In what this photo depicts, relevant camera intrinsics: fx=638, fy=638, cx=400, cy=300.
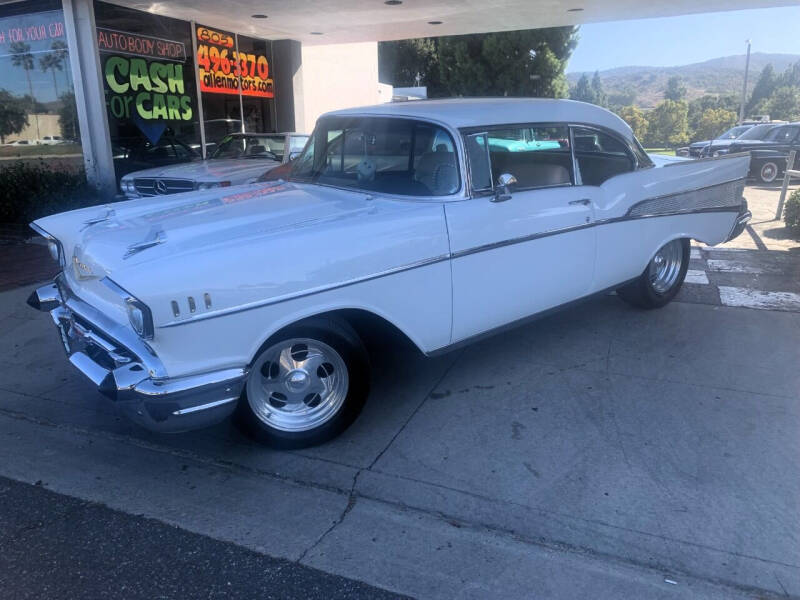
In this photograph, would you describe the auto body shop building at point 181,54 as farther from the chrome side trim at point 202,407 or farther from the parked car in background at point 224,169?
the chrome side trim at point 202,407

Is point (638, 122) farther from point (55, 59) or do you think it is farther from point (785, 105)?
point (55, 59)

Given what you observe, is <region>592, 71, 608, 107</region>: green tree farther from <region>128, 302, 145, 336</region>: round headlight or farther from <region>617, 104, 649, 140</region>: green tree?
<region>128, 302, 145, 336</region>: round headlight

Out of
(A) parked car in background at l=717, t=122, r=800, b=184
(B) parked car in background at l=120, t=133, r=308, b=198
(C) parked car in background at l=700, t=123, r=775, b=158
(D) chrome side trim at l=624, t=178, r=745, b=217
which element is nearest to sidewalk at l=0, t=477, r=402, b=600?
(D) chrome side trim at l=624, t=178, r=745, b=217

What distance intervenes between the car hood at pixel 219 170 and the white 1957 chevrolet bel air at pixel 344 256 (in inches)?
127

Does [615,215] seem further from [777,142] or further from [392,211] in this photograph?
[777,142]

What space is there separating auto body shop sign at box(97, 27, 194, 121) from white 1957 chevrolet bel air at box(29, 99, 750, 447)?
765 centimetres

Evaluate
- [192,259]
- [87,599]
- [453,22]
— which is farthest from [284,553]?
[453,22]

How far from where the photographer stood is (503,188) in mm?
3900

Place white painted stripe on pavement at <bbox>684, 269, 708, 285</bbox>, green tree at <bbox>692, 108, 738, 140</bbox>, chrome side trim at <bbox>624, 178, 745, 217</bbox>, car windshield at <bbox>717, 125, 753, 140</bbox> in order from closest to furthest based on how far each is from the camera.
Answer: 1. chrome side trim at <bbox>624, 178, 745, 217</bbox>
2. white painted stripe on pavement at <bbox>684, 269, 708, 285</bbox>
3. car windshield at <bbox>717, 125, 753, 140</bbox>
4. green tree at <bbox>692, 108, 738, 140</bbox>

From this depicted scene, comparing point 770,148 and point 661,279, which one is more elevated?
point 770,148

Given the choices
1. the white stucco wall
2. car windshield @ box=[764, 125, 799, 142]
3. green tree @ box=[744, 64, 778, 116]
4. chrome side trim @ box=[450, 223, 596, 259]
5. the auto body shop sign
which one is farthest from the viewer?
green tree @ box=[744, 64, 778, 116]

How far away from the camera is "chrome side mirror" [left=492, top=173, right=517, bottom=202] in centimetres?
383

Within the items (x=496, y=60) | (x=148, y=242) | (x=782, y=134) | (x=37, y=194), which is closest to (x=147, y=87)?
(x=37, y=194)

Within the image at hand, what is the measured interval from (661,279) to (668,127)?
2769 cm
